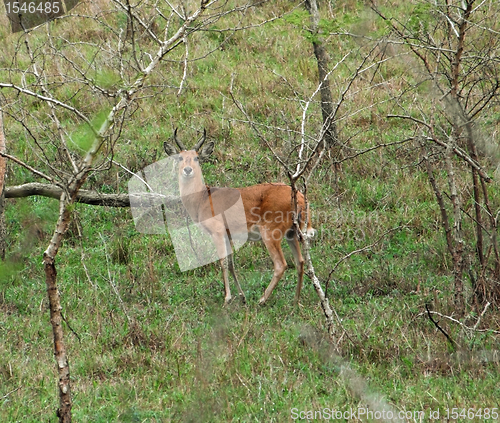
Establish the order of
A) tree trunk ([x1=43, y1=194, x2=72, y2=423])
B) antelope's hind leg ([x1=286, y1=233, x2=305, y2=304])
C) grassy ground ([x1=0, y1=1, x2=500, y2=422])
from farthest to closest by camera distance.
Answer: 1. antelope's hind leg ([x1=286, y1=233, x2=305, y2=304])
2. grassy ground ([x1=0, y1=1, x2=500, y2=422])
3. tree trunk ([x1=43, y1=194, x2=72, y2=423])

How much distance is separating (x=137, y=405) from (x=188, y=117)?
8.46 metres

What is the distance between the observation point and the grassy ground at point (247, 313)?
479 cm

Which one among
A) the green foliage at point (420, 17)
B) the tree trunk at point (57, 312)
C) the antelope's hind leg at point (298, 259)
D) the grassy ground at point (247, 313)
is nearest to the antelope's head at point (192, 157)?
the grassy ground at point (247, 313)

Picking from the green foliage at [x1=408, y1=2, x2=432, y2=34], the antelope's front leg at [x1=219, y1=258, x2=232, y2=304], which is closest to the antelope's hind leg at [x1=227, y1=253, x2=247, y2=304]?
the antelope's front leg at [x1=219, y1=258, x2=232, y2=304]

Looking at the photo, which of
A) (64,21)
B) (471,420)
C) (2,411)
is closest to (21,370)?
(2,411)

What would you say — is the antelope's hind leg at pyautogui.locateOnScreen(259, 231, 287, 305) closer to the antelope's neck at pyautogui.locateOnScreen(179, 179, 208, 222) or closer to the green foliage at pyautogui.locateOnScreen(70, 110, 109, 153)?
the antelope's neck at pyautogui.locateOnScreen(179, 179, 208, 222)

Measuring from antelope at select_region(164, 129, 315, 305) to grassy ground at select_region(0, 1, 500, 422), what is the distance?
14.0 inches

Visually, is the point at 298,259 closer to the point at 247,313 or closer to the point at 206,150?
the point at 247,313

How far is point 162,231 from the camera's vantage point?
9.59m

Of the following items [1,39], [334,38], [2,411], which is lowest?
[2,411]

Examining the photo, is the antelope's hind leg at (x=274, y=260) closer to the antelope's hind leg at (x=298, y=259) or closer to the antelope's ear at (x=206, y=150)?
the antelope's hind leg at (x=298, y=259)

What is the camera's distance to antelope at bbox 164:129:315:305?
317 inches

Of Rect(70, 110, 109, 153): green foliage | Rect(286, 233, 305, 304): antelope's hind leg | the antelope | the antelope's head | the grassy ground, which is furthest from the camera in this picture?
the antelope's head

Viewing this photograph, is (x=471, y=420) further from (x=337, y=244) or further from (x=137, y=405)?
(x=337, y=244)
